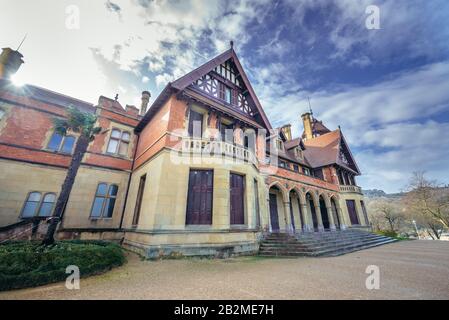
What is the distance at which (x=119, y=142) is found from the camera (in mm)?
13250

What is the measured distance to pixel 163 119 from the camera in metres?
10.6

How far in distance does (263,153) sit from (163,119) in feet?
27.3

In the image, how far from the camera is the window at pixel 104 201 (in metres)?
11.1

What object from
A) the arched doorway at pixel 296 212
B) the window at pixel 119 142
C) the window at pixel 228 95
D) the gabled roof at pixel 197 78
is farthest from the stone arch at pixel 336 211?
the window at pixel 119 142

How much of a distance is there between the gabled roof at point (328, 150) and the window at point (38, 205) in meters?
24.2

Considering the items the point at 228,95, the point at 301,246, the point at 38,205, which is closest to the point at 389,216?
the point at 301,246

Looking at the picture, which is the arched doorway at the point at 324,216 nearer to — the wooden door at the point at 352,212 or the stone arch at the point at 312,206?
the stone arch at the point at 312,206

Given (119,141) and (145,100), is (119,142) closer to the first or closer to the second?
(119,141)

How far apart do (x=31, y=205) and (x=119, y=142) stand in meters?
5.77

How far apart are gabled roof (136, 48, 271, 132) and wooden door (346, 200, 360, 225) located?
15825 mm

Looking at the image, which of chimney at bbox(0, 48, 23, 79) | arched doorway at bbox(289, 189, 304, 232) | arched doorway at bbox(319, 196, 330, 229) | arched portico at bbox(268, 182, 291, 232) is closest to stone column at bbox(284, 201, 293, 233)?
arched portico at bbox(268, 182, 291, 232)

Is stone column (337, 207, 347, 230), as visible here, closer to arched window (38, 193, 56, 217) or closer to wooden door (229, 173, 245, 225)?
wooden door (229, 173, 245, 225)
